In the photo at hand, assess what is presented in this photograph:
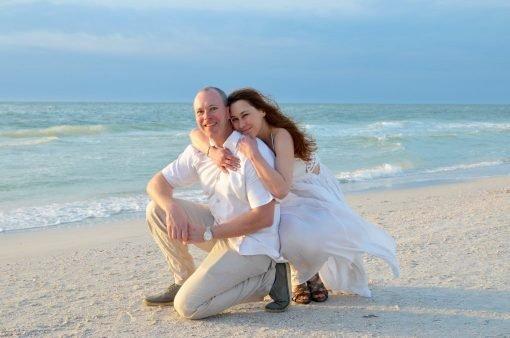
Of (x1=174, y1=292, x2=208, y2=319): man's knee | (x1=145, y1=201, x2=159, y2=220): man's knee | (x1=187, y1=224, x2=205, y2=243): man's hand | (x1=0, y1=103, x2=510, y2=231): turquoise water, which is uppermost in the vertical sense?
(x1=145, y1=201, x2=159, y2=220): man's knee

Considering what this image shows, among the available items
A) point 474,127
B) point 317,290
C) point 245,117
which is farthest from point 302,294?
point 474,127

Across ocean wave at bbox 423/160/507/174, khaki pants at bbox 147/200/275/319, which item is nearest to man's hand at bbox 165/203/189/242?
khaki pants at bbox 147/200/275/319

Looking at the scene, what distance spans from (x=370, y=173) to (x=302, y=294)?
937 cm

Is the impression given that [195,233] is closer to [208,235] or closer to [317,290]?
[208,235]

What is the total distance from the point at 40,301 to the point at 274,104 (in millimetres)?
2109

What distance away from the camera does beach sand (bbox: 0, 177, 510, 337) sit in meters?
4.00

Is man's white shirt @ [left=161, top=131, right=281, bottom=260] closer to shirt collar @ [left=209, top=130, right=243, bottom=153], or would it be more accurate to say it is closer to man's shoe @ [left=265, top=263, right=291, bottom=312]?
shirt collar @ [left=209, top=130, right=243, bottom=153]

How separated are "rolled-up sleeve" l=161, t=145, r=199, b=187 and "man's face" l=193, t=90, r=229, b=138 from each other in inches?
11.6

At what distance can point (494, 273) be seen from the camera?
5117mm

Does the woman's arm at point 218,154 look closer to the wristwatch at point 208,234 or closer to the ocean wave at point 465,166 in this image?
the wristwatch at point 208,234

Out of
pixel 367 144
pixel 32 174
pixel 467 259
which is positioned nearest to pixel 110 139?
pixel 367 144

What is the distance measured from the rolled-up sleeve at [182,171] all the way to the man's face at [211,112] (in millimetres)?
295

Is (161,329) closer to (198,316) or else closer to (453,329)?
(198,316)

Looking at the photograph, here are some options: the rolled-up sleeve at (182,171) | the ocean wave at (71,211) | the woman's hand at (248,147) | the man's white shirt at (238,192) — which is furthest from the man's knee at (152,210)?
the ocean wave at (71,211)
